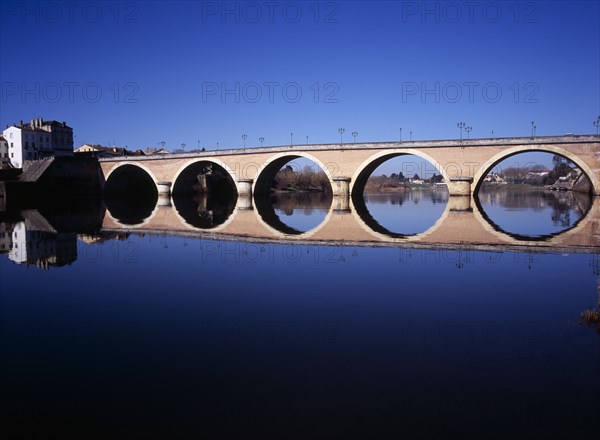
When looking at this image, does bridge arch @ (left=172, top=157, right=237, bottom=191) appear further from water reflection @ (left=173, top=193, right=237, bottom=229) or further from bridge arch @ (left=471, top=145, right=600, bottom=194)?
bridge arch @ (left=471, top=145, right=600, bottom=194)

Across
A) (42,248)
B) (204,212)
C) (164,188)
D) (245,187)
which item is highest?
(164,188)

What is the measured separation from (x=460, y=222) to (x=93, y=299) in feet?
Result: 50.2

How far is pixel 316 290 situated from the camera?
8078mm

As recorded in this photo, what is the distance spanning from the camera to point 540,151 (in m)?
32.4

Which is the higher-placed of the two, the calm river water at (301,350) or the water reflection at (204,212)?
the water reflection at (204,212)

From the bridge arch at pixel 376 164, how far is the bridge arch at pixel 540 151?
2071 mm

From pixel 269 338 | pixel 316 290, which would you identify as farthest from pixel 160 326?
pixel 316 290

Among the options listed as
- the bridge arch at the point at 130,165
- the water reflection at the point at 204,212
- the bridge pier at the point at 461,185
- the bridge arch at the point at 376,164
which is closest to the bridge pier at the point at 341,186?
the bridge arch at the point at 376,164

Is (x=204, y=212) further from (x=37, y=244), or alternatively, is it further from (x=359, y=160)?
(x=37, y=244)

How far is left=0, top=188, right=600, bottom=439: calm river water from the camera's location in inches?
150

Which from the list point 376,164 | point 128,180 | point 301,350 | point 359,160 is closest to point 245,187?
point 359,160

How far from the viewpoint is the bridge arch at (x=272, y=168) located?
39.5m

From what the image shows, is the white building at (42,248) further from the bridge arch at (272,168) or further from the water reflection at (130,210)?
the bridge arch at (272,168)

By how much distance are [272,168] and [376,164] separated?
10295mm
